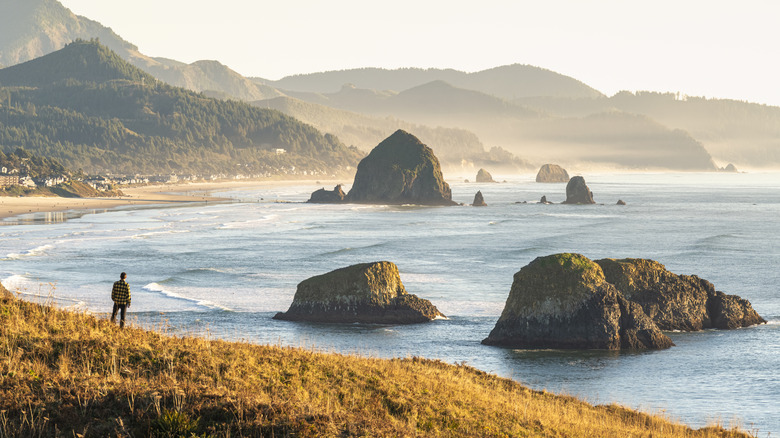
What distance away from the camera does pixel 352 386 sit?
730 inches

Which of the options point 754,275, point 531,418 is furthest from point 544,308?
point 754,275

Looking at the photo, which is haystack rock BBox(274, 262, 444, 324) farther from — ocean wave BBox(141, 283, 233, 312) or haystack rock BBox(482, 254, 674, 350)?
haystack rock BBox(482, 254, 674, 350)

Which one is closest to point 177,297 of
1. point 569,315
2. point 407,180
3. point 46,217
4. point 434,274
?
point 434,274

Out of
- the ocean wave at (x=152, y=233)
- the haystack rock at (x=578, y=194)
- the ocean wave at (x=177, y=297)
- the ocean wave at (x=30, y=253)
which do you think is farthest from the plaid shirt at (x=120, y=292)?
the haystack rock at (x=578, y=194)

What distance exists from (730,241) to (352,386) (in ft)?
287

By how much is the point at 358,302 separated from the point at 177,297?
45.4ft

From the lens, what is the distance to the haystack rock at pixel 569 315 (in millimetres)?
37594

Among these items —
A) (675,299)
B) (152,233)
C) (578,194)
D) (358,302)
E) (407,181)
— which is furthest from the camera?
(407,181)

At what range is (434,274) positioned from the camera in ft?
212

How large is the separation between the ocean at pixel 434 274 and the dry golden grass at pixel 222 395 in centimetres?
901

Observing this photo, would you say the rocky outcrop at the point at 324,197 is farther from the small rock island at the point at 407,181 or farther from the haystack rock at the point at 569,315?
the haystack rock at the point at 569,315

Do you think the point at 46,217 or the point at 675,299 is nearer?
the point at 675,299

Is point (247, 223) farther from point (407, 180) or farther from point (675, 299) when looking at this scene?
point (407, 180)

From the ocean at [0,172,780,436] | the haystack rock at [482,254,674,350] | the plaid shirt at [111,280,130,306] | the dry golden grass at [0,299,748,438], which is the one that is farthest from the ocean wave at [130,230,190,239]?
the dry golden grass at [0,299,748,438]
